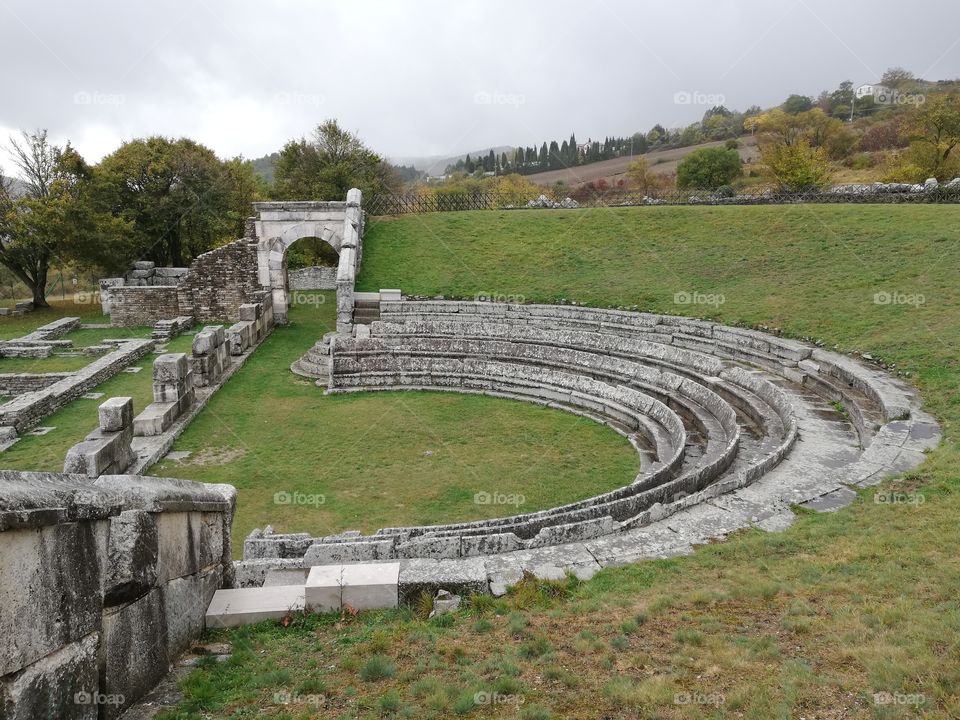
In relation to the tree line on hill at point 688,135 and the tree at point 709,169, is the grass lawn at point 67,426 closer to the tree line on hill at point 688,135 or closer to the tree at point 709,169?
the tree at point 709,169

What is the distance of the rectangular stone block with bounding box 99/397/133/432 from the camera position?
10484 millimetres

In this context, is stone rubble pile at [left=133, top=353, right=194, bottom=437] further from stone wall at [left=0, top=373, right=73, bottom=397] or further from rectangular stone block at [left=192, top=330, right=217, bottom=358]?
stone wall at [left=0, top=373, right=73, bottom=397]

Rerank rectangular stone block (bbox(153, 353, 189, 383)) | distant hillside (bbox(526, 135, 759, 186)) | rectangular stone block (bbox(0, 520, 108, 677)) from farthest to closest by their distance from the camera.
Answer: distant hillside (bbox(526, 135, 759, 186)) → rectangular stone block (bbox(153, 353, 189, 383)) → rectangular stone block (bbox(0, 520, 108, 677))

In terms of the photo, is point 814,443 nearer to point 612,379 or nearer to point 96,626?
point 612,379

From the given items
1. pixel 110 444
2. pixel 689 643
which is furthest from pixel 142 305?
pixel 689 643

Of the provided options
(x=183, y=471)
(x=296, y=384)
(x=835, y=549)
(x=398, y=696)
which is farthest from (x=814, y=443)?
(x=296, y=384)

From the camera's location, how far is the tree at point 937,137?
34.8m

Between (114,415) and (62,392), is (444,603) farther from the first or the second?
(62,392)

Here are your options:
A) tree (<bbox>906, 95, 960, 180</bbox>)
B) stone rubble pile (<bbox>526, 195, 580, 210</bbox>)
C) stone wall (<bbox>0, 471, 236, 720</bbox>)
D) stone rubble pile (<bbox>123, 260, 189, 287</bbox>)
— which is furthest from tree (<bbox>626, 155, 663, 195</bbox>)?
stone wall (<bbox>0, 471, 236, 720</bbox>)

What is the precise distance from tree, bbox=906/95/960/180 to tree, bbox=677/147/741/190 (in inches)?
462

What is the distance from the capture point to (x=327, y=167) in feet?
120

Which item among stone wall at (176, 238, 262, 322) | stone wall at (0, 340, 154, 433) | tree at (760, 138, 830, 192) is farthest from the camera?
tree at (760, 138, 830, 192)

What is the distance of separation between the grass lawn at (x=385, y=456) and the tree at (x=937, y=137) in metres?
33.8

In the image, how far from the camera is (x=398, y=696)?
4.32 meters
